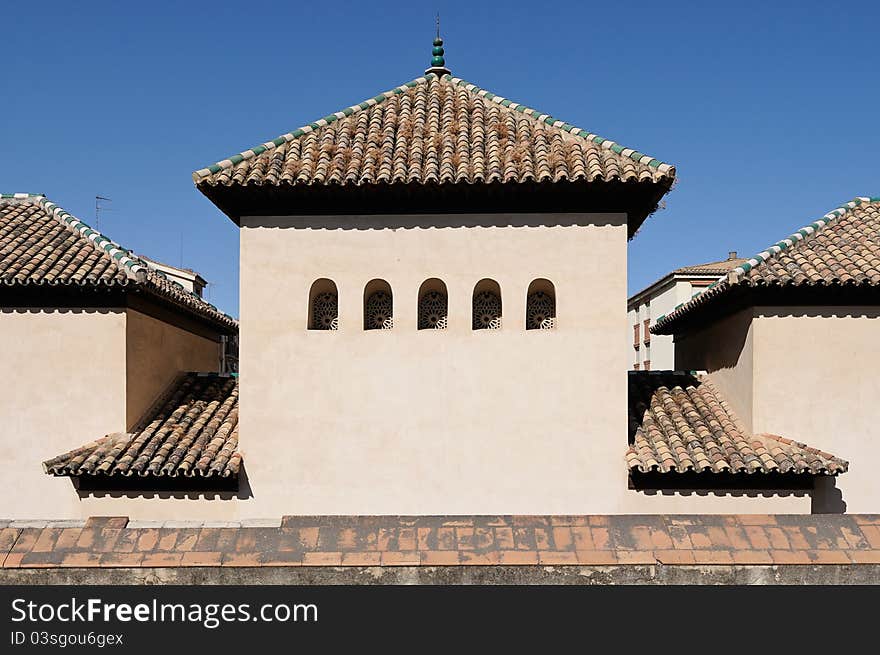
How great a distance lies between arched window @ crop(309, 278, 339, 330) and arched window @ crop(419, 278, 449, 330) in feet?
3.52

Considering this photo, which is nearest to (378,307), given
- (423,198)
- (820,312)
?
(423,198)

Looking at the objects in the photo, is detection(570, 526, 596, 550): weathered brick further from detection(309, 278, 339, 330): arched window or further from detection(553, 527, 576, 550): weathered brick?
detection(309, 278, 339, 330): arched window

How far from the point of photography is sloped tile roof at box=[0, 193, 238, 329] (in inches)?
386

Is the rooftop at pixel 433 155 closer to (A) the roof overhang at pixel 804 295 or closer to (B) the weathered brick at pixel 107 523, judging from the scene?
(A) the roof overhang at pixel 804 295

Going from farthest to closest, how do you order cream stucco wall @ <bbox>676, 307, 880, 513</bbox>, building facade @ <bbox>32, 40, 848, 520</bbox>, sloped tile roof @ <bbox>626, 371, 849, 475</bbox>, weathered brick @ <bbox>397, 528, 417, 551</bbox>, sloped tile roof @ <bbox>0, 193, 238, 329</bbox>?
cream stucco wall @ <bbox>676, 307, 880, 513</bbox>, sloped tile roof @ <bbox>0, 193, 238, 329</bbox>, building facade @ <bbox>32, 40, 848, 520</bbox>, sloped tile roof @ <bbox>626, 371, 849, 475</bbox>, weathered brick @ <bbox>397, 528, 417, 551</bbox>

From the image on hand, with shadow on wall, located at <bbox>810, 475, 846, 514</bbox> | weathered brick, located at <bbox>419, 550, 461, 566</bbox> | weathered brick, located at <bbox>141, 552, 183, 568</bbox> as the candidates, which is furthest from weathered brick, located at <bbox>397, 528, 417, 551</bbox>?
shadow on wall, located at <bbox>810, 475, 846, 514</bbox>

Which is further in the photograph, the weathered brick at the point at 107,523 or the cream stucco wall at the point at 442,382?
the cream stucco wall at the point at 442,382

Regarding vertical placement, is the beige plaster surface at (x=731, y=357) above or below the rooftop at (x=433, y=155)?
below

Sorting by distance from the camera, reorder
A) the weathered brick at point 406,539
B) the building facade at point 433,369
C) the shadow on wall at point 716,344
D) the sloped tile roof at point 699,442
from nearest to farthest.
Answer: the weathered brick at point 406,539
the sloped tile roof at point 699,442
the building facade at point 433,369
the shadow on wall at point 716,344

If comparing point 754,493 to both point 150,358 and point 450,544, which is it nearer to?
point 450,544

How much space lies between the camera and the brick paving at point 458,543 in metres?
5.38

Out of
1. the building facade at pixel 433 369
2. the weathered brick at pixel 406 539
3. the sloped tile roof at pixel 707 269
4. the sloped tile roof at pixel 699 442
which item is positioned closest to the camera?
the weathered brick at pixel 406 539

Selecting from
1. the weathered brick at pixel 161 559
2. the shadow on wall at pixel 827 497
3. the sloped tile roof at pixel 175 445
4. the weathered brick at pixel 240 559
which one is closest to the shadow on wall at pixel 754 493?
the shadow on wall at pixel 827 497

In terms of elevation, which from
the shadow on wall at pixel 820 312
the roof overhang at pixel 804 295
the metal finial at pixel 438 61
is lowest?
the shadow on wall at pixel 820 312
